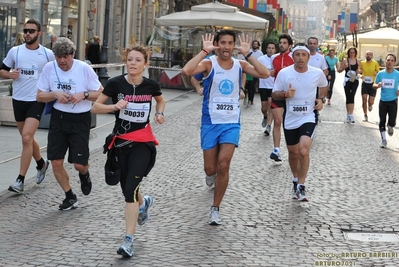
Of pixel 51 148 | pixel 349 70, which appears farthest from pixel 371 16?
pixel 51 148

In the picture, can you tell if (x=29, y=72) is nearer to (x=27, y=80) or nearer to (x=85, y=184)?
(x=27, y=80)

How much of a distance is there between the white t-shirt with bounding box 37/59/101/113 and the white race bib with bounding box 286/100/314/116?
223 centimetres

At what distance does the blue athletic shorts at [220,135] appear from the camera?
325 inches

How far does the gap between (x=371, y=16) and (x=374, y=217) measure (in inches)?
3723

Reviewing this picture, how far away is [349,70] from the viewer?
785 inches

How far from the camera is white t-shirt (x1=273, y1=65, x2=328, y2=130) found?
9.52 metres

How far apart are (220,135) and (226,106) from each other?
0.90 feet

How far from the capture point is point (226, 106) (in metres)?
8.36

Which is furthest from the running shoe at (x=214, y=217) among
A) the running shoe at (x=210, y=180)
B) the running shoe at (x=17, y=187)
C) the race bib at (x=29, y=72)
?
the race bib at (x=29, y=72)

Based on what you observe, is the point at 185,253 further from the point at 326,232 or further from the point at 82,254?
the point at 326,232

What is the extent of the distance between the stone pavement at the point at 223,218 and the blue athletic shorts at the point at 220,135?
67 centimetres

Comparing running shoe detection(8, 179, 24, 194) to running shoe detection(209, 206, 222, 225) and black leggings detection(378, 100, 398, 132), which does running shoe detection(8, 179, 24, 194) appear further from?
black leggings detection(378, 100, 398, 132)

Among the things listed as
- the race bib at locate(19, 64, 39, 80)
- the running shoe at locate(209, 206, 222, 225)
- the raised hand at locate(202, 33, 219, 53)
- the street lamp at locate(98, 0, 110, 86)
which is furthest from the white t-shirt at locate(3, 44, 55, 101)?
the street lamp at locate(98, 0, 110, 86)

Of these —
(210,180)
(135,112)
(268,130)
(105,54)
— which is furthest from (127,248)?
(105,54)
